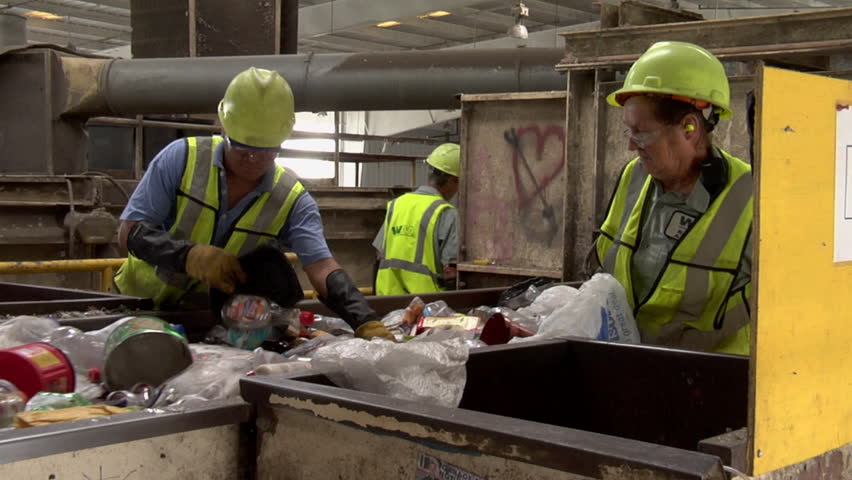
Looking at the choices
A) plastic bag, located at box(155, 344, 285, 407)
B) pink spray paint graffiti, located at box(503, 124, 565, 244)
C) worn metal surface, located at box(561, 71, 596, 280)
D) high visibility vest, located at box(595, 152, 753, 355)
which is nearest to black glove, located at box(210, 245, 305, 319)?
plastic bag, located at box(155, 344, 285, 407)

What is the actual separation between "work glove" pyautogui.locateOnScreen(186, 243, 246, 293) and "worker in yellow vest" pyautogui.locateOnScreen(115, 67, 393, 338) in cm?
6

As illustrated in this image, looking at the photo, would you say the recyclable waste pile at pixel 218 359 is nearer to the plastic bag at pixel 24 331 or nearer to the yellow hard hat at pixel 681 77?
the plastic bag at pixel 24 331

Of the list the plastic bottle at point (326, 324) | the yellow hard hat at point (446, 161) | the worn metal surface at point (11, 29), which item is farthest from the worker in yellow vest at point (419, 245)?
the worn metal surface at point (11, 29)

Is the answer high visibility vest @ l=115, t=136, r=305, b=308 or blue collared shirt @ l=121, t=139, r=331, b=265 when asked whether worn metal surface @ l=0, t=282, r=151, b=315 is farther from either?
blue collared shirt @ l=121, t=139, r=331, b=265

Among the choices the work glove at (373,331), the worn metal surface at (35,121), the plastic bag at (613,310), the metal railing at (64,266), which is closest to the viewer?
the plastic bag at (613,310)

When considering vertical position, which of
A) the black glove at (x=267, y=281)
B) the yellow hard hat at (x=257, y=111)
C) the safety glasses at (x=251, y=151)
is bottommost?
the black glove at (x=267, y=281)

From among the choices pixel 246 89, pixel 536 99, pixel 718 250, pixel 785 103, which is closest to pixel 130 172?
pixel 536 99

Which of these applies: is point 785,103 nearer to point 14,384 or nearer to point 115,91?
point 14,384

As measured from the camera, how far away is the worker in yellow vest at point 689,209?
2.53 m

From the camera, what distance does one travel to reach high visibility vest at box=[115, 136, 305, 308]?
2988 millimetres

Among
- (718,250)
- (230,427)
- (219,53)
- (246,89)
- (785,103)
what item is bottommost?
(230,427)

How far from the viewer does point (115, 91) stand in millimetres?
6758

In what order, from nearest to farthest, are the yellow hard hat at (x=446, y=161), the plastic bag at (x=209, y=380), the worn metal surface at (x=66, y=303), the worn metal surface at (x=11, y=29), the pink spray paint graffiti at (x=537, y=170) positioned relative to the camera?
the plastic bag at (x=209, y=380) < the worn metal surface at (x=66, y=303) < the pink spray paint graffiti at (x=537, y=170) < the yellow hard hat at (x=446, y=161) < the worn metal surface at (x=11, y=29)

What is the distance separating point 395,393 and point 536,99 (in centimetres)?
368
